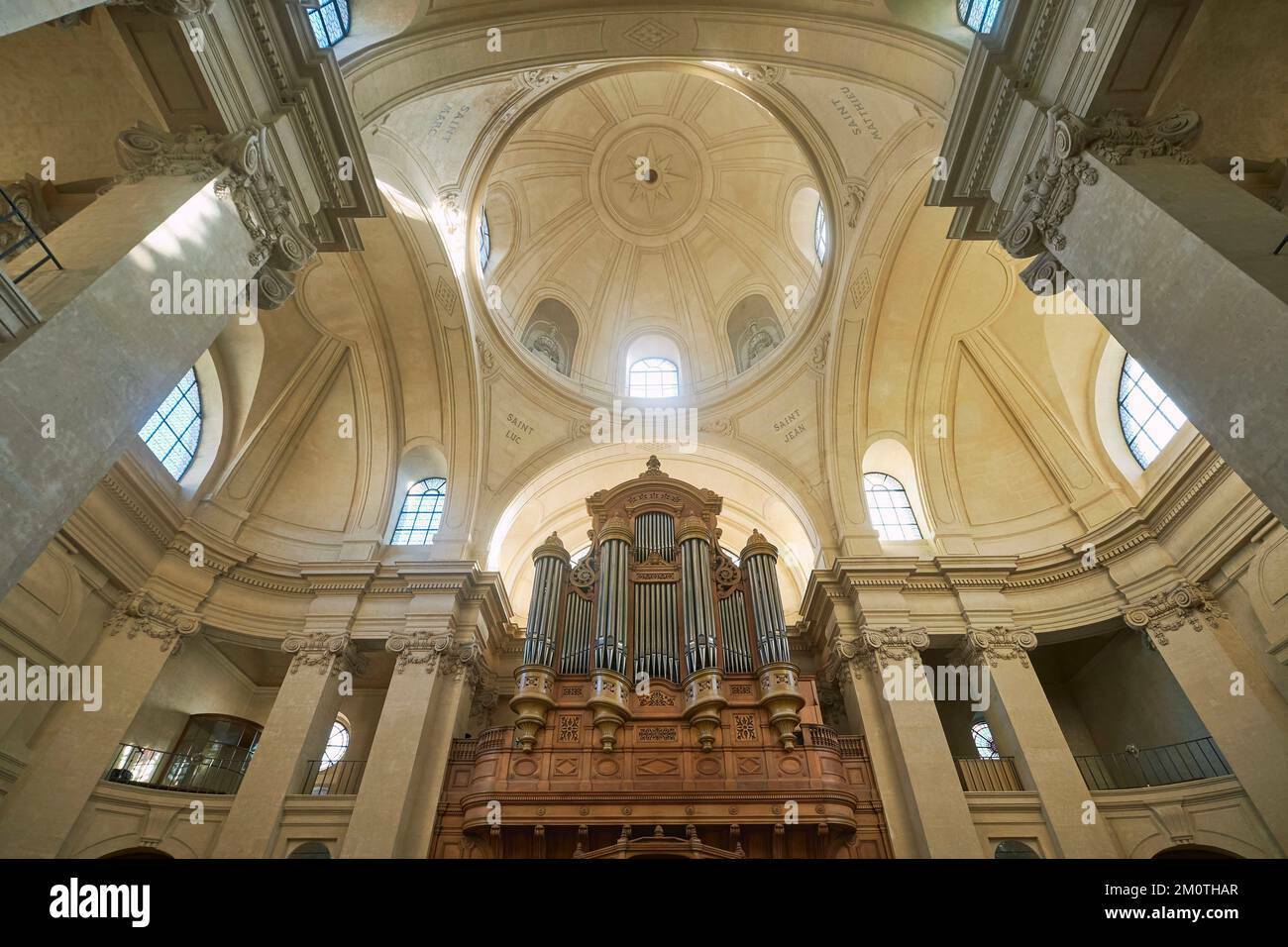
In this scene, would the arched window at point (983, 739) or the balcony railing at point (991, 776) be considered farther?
the arched window at point (983, 739)

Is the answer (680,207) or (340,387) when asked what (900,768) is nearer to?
(340,387)

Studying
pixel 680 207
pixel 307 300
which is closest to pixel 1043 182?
pixel 307 300

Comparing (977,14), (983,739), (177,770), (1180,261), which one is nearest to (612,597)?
(983,739)

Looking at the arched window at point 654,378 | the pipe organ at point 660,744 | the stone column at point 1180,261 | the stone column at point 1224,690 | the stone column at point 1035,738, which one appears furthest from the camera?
the arched window at point 654,378

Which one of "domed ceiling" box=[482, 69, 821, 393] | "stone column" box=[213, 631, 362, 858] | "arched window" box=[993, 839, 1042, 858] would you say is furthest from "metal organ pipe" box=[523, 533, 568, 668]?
"arched window" box=[993, 839, 1042, 858]

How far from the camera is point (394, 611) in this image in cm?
1190

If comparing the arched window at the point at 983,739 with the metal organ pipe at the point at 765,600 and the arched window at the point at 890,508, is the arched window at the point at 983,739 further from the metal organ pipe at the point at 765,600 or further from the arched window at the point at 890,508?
the metal organ pipe at the point at 765,600

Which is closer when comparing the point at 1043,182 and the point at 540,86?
the point at 1043,182

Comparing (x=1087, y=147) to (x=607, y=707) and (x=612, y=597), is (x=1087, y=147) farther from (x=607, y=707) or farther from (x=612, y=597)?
(x=612, y=597)

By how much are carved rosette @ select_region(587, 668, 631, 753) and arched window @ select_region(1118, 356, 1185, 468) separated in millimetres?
10661

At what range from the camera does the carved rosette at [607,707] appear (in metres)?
9.62

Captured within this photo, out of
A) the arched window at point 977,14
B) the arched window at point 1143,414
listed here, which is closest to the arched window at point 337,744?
the arched window at point 977,14

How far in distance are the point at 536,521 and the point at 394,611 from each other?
5578 millimetres

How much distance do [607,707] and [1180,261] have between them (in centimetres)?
871
